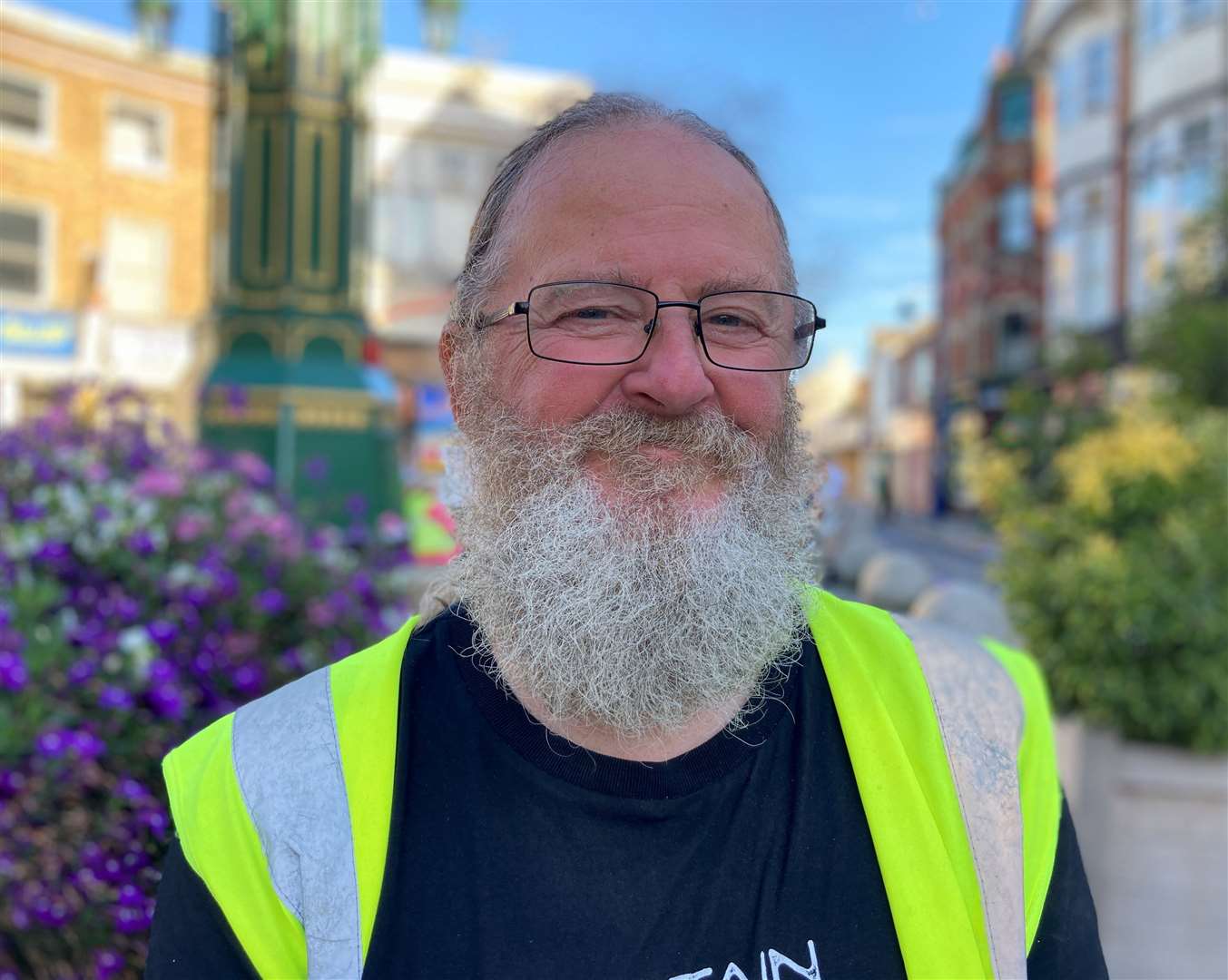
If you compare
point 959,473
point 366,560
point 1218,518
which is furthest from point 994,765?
point 959,473

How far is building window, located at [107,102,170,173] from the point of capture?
20500 millimetres

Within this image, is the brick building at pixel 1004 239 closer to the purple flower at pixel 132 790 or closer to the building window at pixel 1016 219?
the building window at pixel 1016 219

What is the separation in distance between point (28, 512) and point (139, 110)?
831 inches

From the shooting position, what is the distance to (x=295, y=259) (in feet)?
16.0

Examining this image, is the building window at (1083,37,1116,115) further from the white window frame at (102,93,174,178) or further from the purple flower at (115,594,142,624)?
the purple flower at (115,594,142,624)

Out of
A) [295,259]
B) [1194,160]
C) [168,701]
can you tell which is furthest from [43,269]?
[1194,160]

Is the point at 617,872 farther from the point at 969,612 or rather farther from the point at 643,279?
the point at 969,612

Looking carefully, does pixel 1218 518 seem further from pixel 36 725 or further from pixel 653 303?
pixel 36 725

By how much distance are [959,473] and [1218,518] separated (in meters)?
3.16

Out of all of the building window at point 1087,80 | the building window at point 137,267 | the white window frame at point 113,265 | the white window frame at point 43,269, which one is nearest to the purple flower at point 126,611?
the white window frame at point 43,269

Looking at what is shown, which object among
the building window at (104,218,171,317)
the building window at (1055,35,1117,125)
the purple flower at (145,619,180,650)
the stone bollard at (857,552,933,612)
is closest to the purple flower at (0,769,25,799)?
the purple flower at (145,619,180,650)

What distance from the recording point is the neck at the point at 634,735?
140 centimetres

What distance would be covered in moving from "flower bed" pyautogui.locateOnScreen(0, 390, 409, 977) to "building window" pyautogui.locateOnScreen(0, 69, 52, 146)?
58.2 ft

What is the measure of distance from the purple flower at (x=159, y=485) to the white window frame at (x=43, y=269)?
Result: 19326 millimetres
